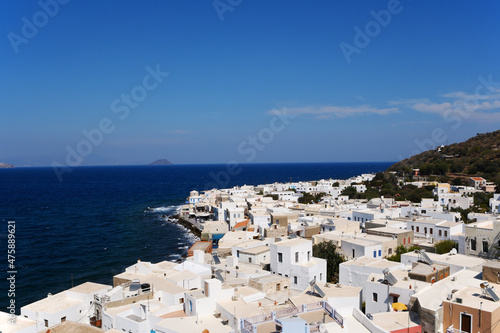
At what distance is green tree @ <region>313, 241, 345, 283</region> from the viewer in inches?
962

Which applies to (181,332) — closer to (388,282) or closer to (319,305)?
(319,305)

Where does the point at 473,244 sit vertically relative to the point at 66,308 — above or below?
above

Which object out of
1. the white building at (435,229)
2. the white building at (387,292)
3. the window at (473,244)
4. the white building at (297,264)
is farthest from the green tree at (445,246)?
the white building at (387,292)

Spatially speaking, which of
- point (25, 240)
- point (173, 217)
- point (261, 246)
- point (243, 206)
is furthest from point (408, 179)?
point (25, 240)

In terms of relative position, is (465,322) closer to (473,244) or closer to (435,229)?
(473,244)

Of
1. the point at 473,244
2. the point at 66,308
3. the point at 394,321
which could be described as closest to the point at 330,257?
the point at 473,244

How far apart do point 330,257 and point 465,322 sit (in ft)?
46.1

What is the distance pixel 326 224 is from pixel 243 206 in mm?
22118

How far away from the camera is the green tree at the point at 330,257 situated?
80.2 ft

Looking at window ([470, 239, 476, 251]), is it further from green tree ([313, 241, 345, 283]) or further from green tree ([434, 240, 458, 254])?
green tree ([313, 241, 345, 283])

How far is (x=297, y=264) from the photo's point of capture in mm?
22141

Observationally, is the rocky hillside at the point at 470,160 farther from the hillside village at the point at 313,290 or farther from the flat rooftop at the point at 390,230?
the hillside village at the point at 313,290

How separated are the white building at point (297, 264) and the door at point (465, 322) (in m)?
10.1

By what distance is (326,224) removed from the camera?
113 ft
